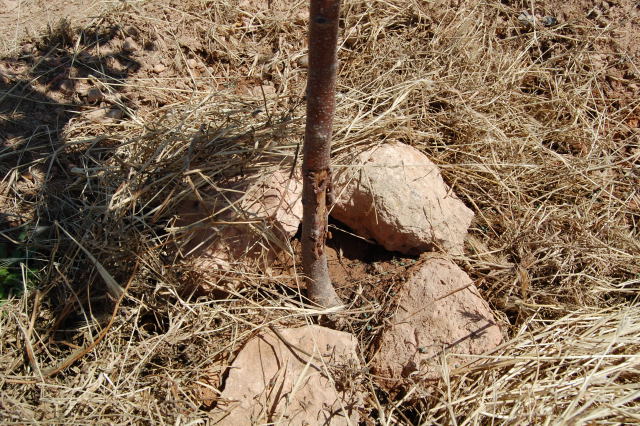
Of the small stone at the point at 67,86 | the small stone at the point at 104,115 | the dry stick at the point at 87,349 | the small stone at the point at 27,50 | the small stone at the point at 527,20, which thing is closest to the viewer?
the dry stick at the point at 87,349

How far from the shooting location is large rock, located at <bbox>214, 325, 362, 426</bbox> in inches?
79.7

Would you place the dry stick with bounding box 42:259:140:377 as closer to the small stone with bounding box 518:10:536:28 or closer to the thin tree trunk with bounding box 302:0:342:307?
the thin tree trunk with bounding box 302:0:342:307

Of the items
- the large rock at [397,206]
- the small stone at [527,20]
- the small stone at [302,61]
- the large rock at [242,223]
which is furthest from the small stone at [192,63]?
the small stone at [527,20]

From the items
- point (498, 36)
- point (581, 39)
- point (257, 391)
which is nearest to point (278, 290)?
point (257, 391)

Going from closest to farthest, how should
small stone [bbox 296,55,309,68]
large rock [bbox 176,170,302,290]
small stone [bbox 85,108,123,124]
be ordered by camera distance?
large rock [bbox 176,170,302,290] → small stone [bbox 85,108,123,124] → small stone [bbox 296,55,309,68]

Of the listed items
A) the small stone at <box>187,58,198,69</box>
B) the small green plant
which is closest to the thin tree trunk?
the small green plant

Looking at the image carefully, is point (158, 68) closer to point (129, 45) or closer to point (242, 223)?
point (129, 45)

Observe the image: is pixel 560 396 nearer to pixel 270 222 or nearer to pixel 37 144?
pixel 270 222

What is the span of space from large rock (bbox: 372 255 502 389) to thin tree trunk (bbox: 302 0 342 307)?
0.32m

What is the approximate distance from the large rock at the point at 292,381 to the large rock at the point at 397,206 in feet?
1.96

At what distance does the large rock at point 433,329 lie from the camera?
2.20 metres

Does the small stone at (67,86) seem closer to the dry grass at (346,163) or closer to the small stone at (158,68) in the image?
the dry grass at (346,163)

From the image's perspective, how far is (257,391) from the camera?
2088 mm

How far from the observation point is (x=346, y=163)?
8.64ft
